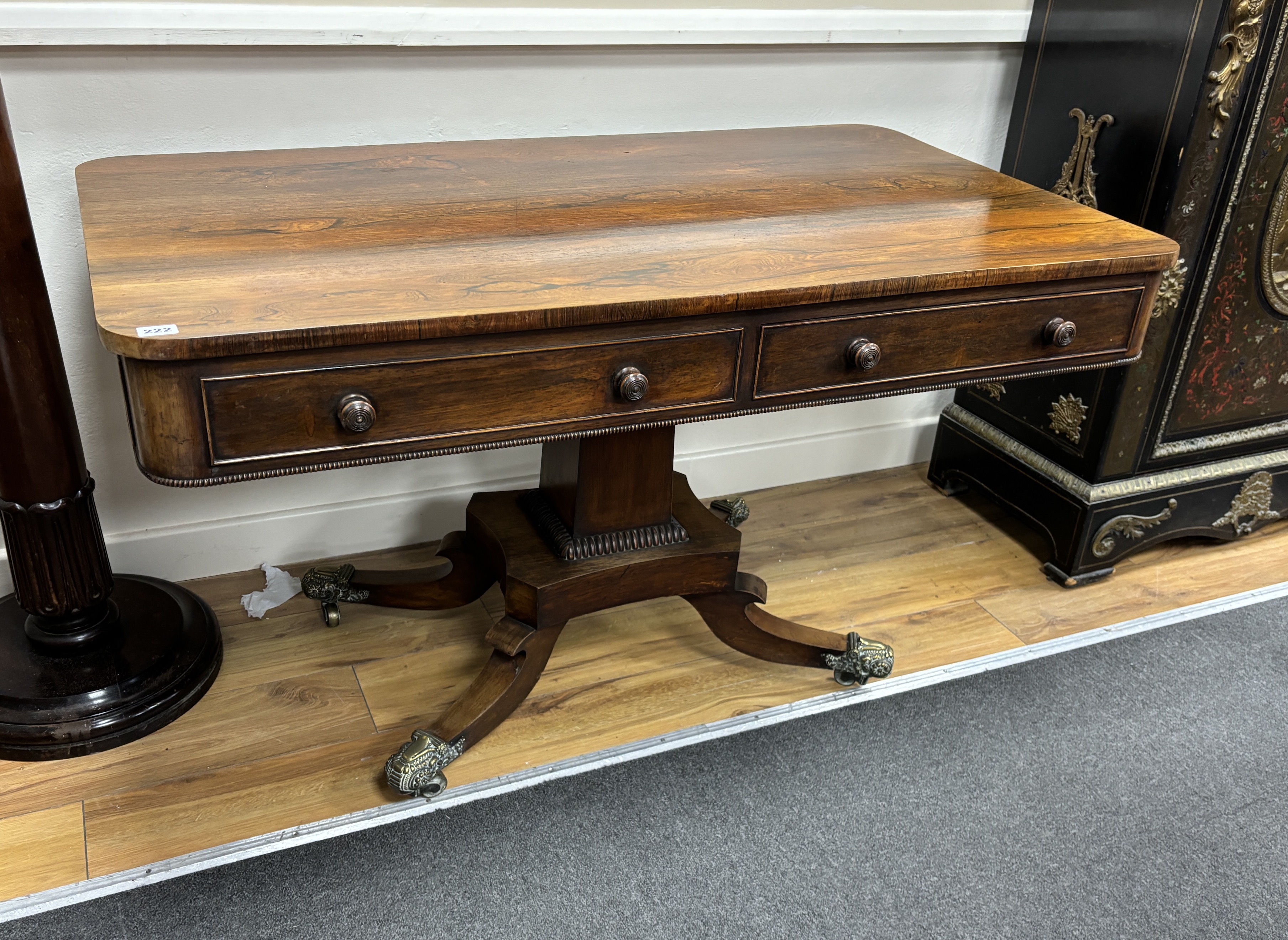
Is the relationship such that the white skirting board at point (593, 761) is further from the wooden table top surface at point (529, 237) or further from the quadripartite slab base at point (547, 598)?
the wooden table top surface at point (529, 237)

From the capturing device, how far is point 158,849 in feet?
5.02

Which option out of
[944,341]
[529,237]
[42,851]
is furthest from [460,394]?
[42,851]

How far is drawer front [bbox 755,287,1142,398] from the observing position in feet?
4.62

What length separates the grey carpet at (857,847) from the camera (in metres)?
1.46

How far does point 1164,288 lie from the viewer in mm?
2004

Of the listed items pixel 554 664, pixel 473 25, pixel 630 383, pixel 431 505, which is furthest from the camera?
pixel 431 505

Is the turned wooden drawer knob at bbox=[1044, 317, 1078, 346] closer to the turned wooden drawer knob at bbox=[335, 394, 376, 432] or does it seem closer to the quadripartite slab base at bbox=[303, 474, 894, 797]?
the quadripartite slab base at bbox=[303, 474, 894, 797]

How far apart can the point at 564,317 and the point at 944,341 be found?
550 mm

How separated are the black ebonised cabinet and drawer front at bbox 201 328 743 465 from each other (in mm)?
1056

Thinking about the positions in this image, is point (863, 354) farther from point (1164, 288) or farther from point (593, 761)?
point (1164, 288)

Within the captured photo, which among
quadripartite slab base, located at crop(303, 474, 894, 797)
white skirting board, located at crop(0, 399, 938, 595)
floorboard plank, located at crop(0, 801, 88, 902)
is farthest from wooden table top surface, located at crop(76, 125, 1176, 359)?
floorboard plank, located at crop(0, 801, 88, 902)

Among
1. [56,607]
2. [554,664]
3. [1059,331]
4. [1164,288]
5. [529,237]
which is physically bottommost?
[554,664]

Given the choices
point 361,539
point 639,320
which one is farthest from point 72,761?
point 639,320

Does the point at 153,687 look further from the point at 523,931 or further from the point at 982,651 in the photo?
the point at 982,651
